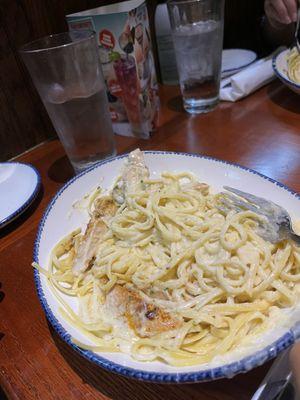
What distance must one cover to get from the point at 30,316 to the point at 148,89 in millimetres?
861

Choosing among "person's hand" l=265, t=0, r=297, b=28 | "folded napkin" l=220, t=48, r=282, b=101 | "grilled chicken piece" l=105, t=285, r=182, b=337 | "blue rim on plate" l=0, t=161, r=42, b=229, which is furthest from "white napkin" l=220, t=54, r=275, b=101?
"grilled chicken piece" l=105, t=285, r=182, b=337

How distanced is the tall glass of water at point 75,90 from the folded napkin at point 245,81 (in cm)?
56

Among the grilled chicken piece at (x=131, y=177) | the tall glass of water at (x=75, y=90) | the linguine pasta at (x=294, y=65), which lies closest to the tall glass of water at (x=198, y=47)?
the linguine pasta at (x=294, y=65)

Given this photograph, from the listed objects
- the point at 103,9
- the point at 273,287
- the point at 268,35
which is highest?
the point at 103,9

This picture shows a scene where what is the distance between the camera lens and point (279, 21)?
5.37 ft

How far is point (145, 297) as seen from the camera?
642 mm

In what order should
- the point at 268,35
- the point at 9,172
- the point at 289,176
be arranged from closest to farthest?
the point at 289,176 → the point at 9,172 → the point at 268,35

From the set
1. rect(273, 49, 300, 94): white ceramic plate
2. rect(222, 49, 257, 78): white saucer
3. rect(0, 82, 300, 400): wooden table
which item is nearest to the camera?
rect(0, 82, 300, 400): wooden table

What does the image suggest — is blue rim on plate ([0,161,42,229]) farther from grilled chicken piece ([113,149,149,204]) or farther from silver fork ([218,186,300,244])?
silver fork ([218,186,300,244])

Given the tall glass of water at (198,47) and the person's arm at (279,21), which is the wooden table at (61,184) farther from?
the person's arm at (279,21)

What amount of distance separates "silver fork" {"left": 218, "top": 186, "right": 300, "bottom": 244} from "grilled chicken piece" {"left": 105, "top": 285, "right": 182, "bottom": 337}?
0.26 metres

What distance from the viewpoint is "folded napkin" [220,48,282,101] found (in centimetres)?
139

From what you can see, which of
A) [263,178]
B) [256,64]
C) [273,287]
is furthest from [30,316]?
[256,64]

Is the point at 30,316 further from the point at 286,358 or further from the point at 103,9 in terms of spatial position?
the point at 103,9
